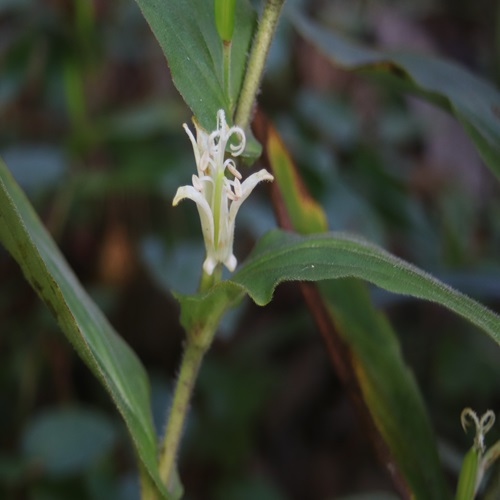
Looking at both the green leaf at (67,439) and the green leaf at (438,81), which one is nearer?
the green leaf at (438,81)

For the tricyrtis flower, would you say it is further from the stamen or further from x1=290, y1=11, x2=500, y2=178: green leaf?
x1=290, y1=11, x2=500, y2=178: green leaf

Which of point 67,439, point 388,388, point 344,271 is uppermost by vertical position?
point 344,271

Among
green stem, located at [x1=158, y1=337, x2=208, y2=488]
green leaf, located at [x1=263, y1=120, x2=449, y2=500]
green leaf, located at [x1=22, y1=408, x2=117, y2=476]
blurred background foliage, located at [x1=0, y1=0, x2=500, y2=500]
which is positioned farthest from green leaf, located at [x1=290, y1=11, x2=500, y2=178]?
green leaf, located at [x1=22, y1=408, x2=117, y2=476]

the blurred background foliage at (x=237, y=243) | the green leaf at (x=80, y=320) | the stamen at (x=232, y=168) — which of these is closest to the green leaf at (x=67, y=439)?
the blurred background foliage at (x=237, y=243)

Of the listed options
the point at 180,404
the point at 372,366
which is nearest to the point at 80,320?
the point at 180,404

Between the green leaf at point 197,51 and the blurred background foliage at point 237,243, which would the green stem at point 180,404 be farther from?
the blurred background foliage at point 237,243

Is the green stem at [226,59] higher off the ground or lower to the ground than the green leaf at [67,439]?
higher

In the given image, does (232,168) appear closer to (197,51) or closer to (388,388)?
(197,51)
